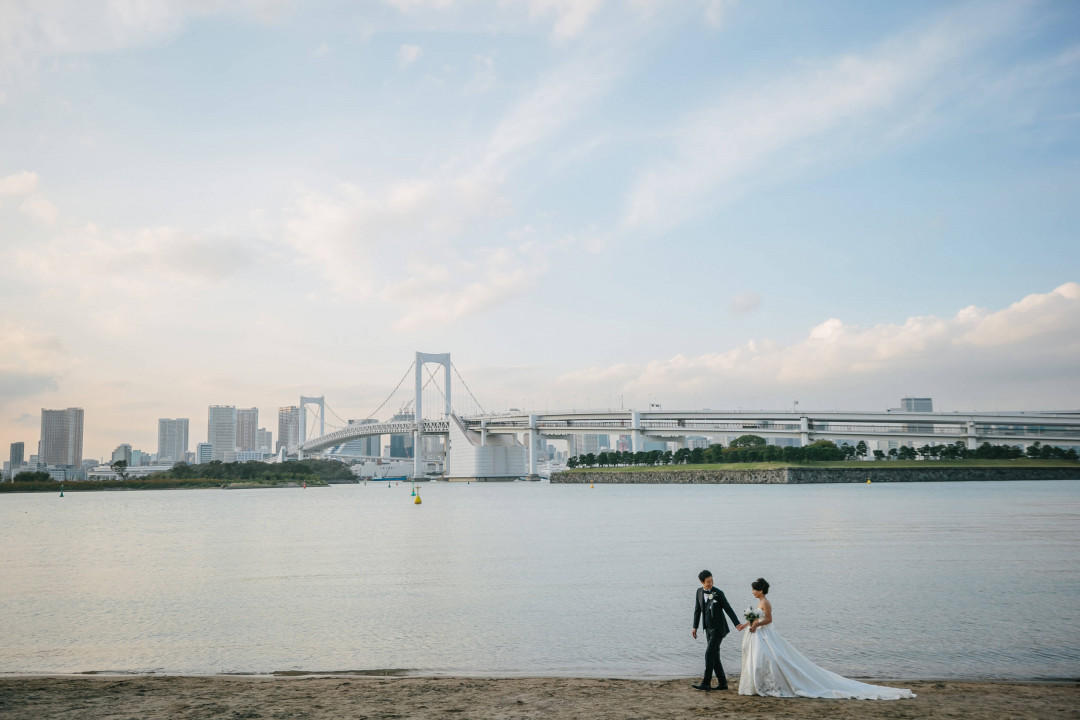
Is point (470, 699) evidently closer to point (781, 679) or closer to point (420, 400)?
point (781, 679)

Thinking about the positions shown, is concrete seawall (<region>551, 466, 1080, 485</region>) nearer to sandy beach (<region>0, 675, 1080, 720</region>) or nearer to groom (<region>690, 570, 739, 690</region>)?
sandy beach (<region>0, 675, 1080, 720</region>)

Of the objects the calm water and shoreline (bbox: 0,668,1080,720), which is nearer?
shoreline (bbox: 0,668,1080,720)

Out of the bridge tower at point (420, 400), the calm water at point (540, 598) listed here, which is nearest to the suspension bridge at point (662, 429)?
the bridge tower at point (420, 400)

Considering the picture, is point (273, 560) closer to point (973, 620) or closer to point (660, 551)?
point (660, 551)

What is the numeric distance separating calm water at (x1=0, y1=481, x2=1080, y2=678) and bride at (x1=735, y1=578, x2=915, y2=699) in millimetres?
1547

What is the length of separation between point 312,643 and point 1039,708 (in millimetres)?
8815

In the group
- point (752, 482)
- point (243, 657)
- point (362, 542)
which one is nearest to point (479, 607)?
point (243, 657)

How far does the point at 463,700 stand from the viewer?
7949 mm

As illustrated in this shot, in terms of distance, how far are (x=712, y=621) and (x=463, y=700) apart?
2709 millimetres

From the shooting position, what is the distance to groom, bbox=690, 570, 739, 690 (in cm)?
820

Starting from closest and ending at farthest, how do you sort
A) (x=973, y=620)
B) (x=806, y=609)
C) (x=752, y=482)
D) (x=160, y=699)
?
1. (x=160, y=699)
2. (x=973, y=620)
3. (x=806, y=609)
4. (x=752, y=482)

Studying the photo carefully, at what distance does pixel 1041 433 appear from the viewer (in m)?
90.5

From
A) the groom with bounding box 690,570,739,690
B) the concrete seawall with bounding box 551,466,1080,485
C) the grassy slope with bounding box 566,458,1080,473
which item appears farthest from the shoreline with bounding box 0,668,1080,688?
the grassy slope with bounding box 566,458,1080,473

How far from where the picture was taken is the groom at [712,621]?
820cm
